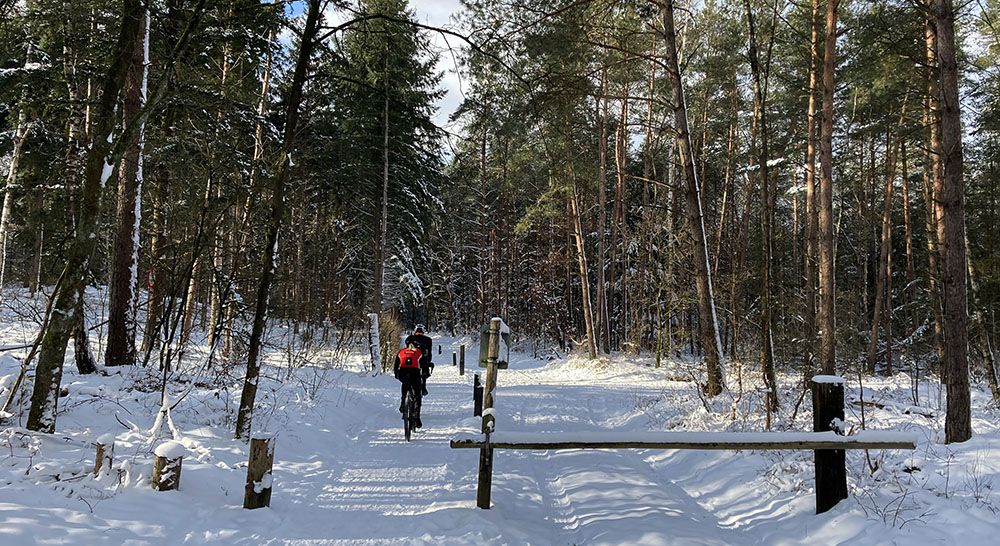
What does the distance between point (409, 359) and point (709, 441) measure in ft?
17.9

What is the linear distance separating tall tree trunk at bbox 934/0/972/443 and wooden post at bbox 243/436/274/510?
7.85 metres

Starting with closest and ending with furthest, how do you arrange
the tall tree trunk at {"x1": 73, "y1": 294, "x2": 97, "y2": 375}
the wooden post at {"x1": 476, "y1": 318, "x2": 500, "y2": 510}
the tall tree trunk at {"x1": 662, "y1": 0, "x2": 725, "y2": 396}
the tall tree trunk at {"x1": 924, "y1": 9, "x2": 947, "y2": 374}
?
the wooden post at {"x1": 476, "y1": 318, "x2": 500, "y2": 510}, the tall tree trunk at {"x1": 924, "y1": 9, "x2": 947, "y2": 374}, the tall tree trunk at {"x1": 73, "y1": 294, "x2": 97, "y2": 375}, the tall tree trunk at {"x1": 662, "y1": 0, "x2": 725, "y2": 396}

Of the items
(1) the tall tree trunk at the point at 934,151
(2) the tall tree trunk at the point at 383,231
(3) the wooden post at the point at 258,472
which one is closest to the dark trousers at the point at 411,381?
(3) the wooden post at the point at 258,472

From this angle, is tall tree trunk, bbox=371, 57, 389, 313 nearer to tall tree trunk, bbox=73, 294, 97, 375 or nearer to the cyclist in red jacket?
the cyclist in red jacket

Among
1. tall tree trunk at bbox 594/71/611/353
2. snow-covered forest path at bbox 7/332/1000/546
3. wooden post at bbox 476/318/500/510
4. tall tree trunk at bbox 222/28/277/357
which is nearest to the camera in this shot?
snow-covered forest path at bbox 7/332/1000/546

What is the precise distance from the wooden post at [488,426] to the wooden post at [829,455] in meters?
2.86

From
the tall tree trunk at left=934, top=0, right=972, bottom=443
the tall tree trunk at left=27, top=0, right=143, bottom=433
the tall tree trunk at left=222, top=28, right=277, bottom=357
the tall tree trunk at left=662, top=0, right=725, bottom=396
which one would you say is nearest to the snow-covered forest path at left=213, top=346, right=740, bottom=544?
the tall tree trunk at left=27, top=0, right=143, bottom=433

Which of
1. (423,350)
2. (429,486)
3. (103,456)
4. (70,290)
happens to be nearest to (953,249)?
(429,486)

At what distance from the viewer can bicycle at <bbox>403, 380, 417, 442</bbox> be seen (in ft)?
26.7

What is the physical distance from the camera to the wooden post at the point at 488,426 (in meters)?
4.97

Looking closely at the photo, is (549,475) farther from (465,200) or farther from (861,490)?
(465,200)

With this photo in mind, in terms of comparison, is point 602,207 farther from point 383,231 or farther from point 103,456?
point 103,456

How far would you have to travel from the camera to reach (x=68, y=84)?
30.4ft

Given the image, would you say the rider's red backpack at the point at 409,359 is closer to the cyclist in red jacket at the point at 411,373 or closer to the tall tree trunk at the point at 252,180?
the cyclist in red jacket at the point at 411,373
